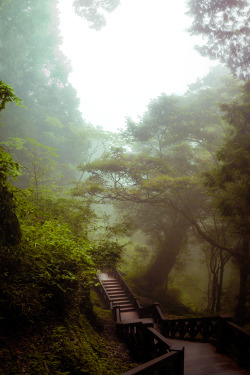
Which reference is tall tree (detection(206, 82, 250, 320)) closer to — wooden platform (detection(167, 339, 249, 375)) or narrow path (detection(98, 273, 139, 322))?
wooden platform (detection(167, 339, 249, 375))

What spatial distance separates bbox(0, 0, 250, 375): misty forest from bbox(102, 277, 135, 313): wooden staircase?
919 millimetres

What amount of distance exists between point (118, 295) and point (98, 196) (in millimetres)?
6833

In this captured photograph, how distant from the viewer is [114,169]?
13.6m

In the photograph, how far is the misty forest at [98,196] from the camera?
3.68 metres

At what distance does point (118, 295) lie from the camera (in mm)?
14305

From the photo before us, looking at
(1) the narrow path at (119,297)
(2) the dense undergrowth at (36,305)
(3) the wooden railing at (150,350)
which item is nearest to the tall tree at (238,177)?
(3) the wooden railing at (150,350)

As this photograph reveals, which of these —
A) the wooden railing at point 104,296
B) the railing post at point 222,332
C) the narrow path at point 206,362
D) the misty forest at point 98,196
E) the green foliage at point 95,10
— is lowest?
the wooden railing at point 104,296

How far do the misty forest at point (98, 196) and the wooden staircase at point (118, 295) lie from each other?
0.92 m

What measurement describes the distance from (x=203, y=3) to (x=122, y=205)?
14689 millimetres

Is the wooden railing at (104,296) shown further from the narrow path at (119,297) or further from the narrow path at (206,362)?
the narrow path at (206,362)

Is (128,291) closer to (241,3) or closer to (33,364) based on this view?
(33,364)

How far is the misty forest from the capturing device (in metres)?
3.68

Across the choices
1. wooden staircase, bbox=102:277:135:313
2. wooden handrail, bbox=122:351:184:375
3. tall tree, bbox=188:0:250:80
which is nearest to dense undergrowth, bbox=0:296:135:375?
wooden handrail, bbox=122:351:184:375

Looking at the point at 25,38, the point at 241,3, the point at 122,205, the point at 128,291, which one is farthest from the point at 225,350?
the point at 25,38
